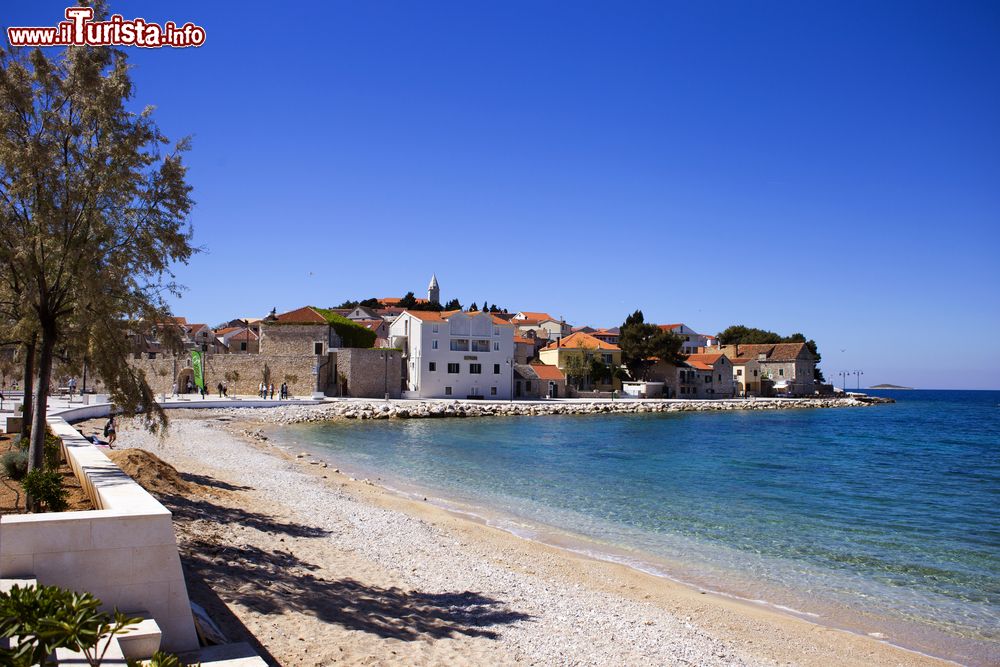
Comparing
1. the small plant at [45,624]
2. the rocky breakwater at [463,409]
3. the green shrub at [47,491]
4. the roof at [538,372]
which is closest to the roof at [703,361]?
the rocky breakwater at [463,409]

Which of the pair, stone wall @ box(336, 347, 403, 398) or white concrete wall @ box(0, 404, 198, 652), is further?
stone wall @ box(336, 347, 403, 398)

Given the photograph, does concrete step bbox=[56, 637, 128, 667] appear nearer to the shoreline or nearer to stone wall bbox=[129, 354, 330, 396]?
the shoreline

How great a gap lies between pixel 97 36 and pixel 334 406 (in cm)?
3944

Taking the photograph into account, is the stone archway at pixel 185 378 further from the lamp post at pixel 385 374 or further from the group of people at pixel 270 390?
the lamp post at pixel 385 374

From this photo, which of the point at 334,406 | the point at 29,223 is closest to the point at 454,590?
the point at 29,223

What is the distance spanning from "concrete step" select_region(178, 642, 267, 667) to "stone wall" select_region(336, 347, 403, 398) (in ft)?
176

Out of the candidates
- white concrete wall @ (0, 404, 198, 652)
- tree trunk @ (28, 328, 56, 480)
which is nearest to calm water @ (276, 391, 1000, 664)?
white concrete wall @ (0, 404, 198, 652)

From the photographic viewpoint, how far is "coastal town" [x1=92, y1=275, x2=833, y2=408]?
5653 centimetres

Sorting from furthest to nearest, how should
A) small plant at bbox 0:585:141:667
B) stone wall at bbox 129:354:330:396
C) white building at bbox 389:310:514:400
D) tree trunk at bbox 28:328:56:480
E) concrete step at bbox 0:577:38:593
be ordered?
white building at bbox 389:310:514:400, stone wall at bbox 129:354:330:396, tree trunk at bbox 28:328:56:480, concrete step at bbox 0:577:38:593, small plant at bbox 0:585:141:667

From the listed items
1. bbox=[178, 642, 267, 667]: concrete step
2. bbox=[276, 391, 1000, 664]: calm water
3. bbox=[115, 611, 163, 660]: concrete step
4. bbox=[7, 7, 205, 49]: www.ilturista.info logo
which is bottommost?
bbox=[276, 391, 1000, 664]: calm water

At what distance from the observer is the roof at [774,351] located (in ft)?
326

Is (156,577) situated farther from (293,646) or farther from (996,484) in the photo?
(996,484)

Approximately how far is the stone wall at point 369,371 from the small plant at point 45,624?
55.0 m

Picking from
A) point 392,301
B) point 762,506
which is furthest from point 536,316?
point 762,506
